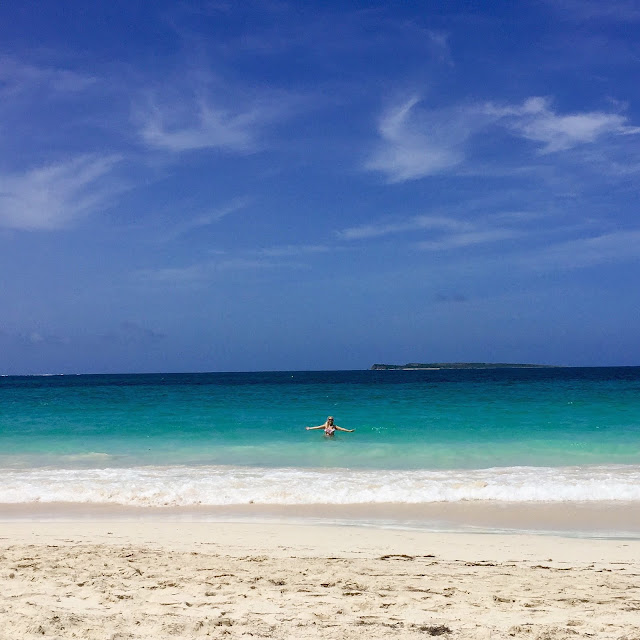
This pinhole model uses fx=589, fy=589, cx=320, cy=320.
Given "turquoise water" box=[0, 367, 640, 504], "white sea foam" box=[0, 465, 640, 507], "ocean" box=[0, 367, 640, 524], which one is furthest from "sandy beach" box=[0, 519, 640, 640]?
"turquoise water" box=[0, 367, 640, 504]

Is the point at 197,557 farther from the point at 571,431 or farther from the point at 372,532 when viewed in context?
the point at 571,431

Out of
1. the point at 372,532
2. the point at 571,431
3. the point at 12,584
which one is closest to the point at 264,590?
the point at 12,584

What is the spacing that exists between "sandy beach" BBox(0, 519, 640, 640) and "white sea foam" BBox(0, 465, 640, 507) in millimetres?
2513

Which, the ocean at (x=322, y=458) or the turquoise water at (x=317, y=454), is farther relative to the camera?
the turquoise water at (x=317, y=454)

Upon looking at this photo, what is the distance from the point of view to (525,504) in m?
10.1

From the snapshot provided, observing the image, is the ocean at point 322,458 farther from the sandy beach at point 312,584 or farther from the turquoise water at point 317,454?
the sandy beach at point 312,584

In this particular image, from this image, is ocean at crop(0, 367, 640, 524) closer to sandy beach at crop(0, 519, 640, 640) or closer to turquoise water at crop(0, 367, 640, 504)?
turquoise water at crop(0, 367, 640, 504)

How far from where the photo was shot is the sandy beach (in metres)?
4.55

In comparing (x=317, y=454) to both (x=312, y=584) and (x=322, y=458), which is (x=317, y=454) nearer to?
(x=322, y=458)

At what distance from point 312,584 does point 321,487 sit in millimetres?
5602

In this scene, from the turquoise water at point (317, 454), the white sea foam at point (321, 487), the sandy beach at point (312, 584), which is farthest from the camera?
the turquoise water at point (317, 454)

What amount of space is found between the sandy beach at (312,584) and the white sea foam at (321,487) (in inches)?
98.9

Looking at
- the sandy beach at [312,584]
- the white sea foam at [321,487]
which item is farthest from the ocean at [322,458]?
the sandy beach at [312,584]

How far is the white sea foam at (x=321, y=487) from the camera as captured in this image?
1055 centimetres
